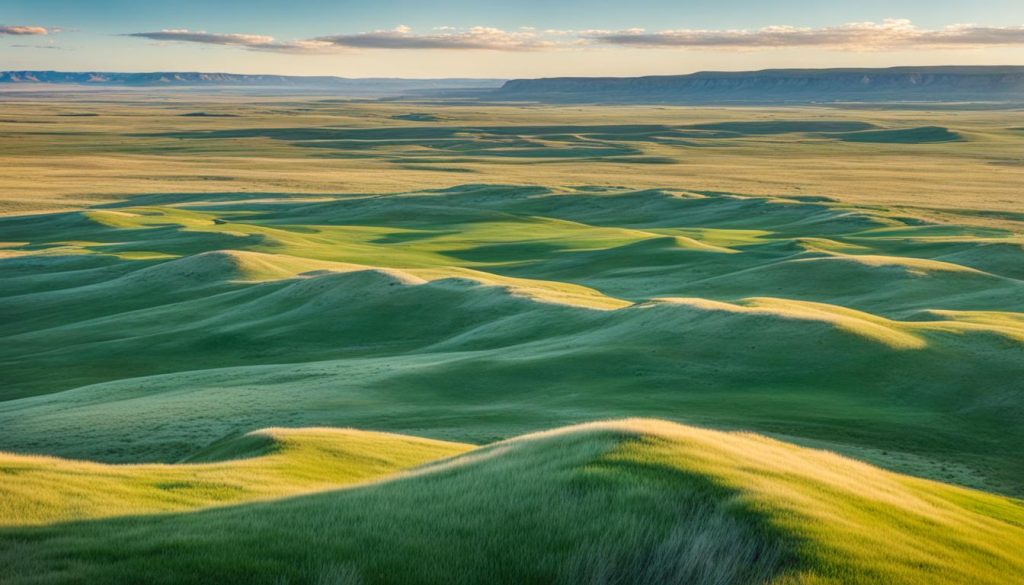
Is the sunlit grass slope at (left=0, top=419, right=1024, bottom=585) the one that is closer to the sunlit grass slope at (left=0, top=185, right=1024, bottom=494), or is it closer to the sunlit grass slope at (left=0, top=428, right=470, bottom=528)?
the sunlit grass slope at (left=0, top=428, right=470, bottom=528)

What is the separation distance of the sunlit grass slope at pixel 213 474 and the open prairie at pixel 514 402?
84 mm

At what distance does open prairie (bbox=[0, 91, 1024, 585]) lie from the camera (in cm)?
931

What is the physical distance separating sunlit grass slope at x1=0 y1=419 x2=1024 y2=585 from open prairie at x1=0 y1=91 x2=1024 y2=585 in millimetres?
39

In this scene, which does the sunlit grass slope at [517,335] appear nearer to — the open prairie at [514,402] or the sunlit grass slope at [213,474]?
the open prairie at [514,402]

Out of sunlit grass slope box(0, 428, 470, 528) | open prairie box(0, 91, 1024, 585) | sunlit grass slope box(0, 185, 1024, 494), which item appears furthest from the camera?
sunlit grass slope box(0, 185, 1024, 494)

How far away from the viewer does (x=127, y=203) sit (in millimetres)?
111375

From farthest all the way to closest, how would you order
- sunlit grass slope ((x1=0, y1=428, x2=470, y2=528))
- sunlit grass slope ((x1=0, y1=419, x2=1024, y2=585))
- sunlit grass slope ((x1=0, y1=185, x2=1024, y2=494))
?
sunlit grass slope ((x1=0, y1=185, x2=1024, y2=494)) → sunlit grass slope ((x1=0, y1=428, x2=470, y2=528)) → sunlit grass slope ((x1=0, y1=419, x2=1024, y2=585))

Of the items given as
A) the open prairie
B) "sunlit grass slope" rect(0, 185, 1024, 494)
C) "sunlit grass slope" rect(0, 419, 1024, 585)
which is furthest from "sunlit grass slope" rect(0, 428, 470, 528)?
"sunlit grass slope" rect(0, 185, 1024, 494)

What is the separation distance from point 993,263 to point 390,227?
50.1 metres

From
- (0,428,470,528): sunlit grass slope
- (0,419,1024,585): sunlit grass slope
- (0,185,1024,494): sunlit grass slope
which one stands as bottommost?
(0,185,1024,494): sunlit grass slope

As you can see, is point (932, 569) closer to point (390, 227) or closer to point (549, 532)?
point (549, 532)

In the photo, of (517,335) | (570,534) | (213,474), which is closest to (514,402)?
(517,335)

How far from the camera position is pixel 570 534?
941cm

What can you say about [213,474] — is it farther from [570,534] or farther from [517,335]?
[517,335]
